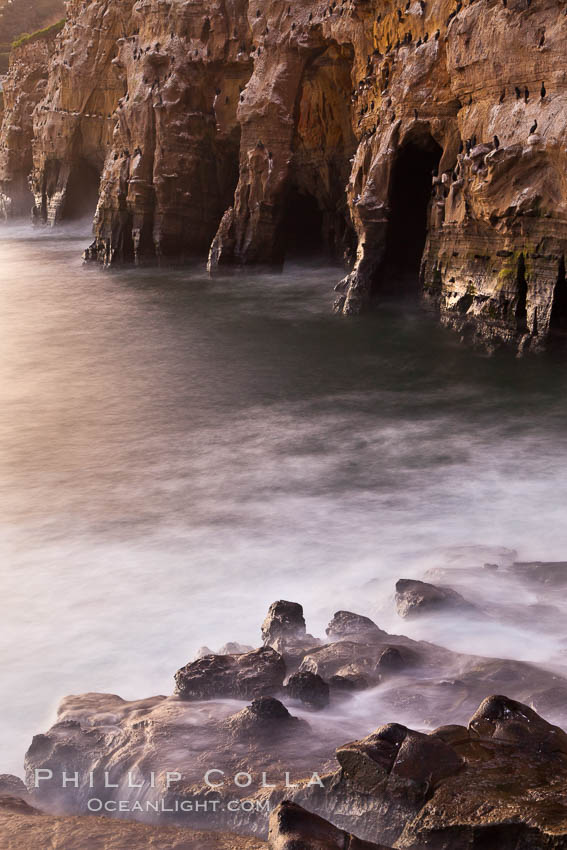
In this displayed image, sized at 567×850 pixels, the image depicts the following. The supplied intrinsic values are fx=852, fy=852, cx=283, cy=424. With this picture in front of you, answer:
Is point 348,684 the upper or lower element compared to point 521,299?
lower

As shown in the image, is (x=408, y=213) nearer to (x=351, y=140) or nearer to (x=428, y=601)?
(x=351, y=140)

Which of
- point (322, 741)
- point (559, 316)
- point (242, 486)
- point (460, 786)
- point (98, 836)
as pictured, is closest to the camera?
point (460, 786)

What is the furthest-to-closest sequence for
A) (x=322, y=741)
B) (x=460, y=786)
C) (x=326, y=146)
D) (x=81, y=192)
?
(x=81, y=192), (x=326, y=146), (x=322, y=741), (x=460, y=786)

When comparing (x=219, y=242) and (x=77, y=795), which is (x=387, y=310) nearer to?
(x=219, y=242)

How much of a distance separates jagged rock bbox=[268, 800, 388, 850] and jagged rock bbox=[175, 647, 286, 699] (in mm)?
1407

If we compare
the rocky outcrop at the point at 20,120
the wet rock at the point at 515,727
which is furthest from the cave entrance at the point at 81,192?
the wet rock at the point at 515,727

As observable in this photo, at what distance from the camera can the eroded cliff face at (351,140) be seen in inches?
508

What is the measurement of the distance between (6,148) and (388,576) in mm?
46448

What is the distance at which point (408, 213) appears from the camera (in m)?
18.1

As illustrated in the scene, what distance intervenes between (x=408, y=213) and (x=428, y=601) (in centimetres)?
1386

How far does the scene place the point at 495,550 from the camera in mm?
6840

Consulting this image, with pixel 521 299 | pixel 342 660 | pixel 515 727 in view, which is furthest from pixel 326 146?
pixel 515 727

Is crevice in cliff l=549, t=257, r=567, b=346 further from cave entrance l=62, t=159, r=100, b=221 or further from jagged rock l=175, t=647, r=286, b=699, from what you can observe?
cave entrance l=62, t=159, r=100, b=221

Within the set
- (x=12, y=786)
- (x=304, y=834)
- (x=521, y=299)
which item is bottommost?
(x=12, y=786)
